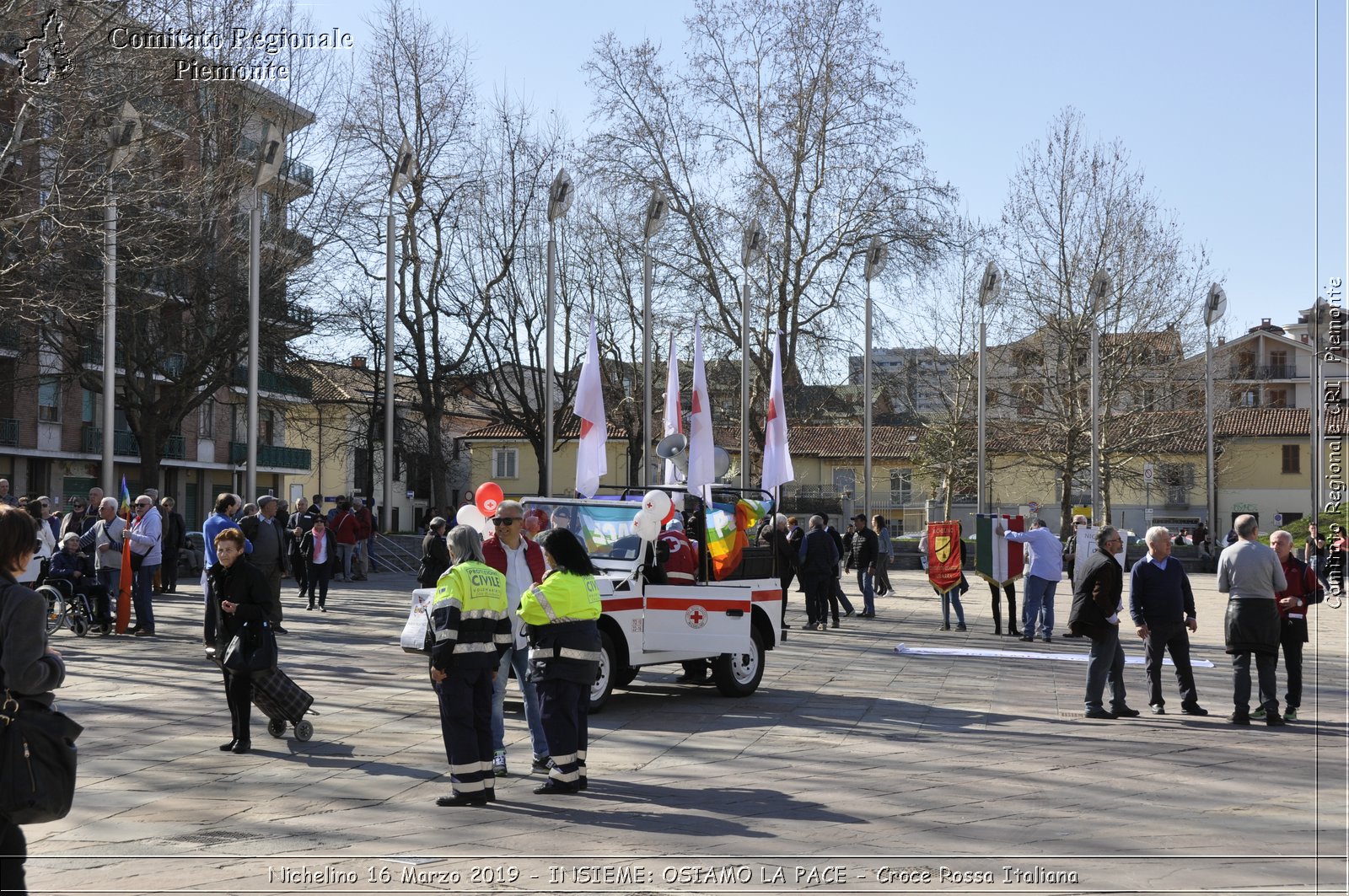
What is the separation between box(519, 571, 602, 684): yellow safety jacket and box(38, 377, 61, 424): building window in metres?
46.2

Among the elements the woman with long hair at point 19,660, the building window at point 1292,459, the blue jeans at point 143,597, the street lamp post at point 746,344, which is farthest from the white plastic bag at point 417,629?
the building window at point 1292,459

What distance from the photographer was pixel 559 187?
109 feet

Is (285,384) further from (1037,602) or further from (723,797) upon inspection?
(723,797)

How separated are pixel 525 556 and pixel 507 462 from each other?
2875 inches

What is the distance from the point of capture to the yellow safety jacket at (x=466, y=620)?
8203 mm

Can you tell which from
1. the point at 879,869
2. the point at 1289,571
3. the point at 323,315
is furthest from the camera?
the point at 323,315

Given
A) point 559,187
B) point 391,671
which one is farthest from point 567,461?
point 391,671

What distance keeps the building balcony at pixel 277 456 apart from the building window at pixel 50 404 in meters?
8.82

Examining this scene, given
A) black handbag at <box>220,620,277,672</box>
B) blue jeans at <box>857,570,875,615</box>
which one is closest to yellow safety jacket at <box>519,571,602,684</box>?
black handbag at <box>220,620,277,672</box>

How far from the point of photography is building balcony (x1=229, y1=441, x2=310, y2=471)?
6022 cm

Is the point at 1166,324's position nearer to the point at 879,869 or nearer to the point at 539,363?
the point at 539,363

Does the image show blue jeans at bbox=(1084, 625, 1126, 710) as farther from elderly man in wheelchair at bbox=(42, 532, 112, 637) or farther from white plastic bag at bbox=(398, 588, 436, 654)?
elderly man in wheelchair at bbox=(42, 532, 112, 637)

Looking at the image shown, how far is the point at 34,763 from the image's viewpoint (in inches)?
188

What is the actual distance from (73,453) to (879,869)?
50.7 m
